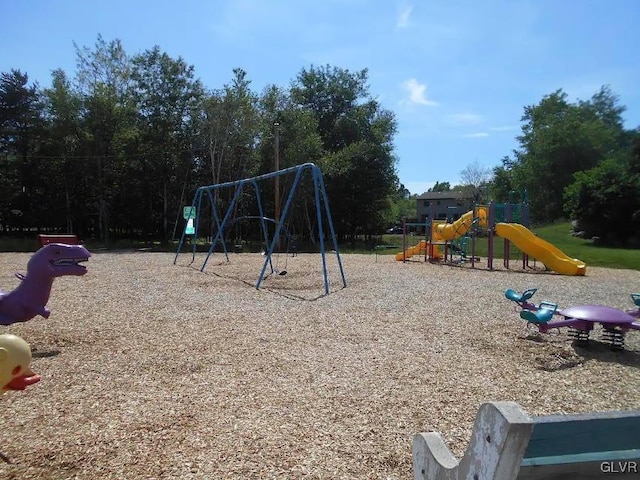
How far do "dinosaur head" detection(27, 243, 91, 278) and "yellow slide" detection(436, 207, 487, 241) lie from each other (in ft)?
40.8

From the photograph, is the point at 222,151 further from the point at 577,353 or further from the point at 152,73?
the point at 577,353

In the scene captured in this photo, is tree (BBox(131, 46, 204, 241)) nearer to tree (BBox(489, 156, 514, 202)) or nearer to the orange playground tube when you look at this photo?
the orange playground tube

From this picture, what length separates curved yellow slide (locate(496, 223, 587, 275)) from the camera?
41.5 feet

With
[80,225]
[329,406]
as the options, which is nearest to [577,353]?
[329,406]

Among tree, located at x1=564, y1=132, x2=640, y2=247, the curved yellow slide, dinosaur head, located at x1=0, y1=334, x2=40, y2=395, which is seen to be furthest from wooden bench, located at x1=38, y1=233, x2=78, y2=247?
tree, located at x1=564, y1=132, x2=640, y2=247

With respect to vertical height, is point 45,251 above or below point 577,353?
above

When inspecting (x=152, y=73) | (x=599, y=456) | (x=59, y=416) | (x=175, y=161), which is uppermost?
(x=152, y=73)

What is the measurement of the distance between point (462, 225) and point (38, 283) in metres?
13.0

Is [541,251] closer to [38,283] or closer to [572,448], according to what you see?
[38,283]

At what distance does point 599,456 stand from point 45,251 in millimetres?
5069

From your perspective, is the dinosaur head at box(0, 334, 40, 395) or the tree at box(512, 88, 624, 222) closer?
the dinosaur head at box(0, 334, 40, 395)

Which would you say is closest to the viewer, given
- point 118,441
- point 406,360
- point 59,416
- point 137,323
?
point 118,441

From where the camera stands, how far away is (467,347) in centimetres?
508

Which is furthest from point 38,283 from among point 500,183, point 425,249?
point 500,183
